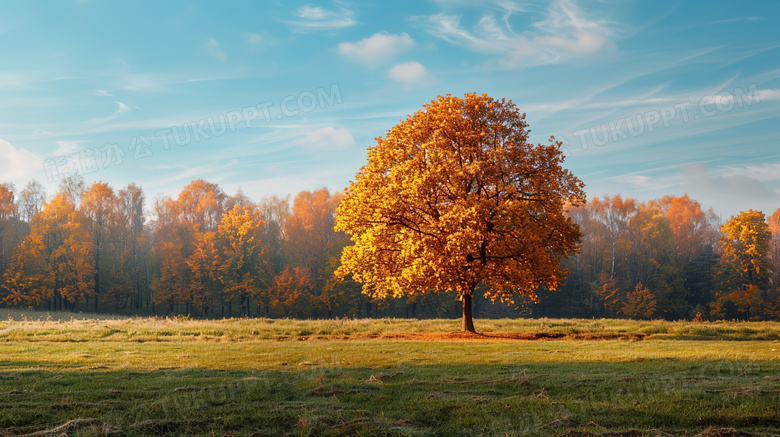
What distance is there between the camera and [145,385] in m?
8.97

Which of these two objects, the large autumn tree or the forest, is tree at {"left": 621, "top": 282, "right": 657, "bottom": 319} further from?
the large autumn tree

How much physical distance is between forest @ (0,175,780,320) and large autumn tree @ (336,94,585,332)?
103ft

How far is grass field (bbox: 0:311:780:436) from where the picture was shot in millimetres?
6188

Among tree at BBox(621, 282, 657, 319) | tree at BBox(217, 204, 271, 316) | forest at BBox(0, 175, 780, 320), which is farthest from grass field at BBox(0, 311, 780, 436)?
tree at BBox(621, 282, 657, 319)

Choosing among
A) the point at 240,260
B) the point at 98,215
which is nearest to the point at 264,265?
the point at 240,260

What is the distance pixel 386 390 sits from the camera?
8438 mm

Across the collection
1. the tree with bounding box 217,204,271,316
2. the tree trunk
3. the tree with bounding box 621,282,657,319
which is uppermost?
the tree with bounding box 217,204,271,316

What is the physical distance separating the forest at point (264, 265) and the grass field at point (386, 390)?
132ft

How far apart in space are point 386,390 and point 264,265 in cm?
5699

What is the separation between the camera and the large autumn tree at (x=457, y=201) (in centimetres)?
2056

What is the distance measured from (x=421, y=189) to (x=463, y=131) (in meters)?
3.21

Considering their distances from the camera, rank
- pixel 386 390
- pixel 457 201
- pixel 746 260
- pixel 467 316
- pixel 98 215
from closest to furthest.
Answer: pixel 386 390, pixel 457 201, pixel 467 316, pixel 746 260, pixel 98 215

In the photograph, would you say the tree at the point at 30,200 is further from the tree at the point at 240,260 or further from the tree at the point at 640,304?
the tree at the point at 640,304

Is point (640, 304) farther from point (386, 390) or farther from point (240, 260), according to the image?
point (386, 390)
